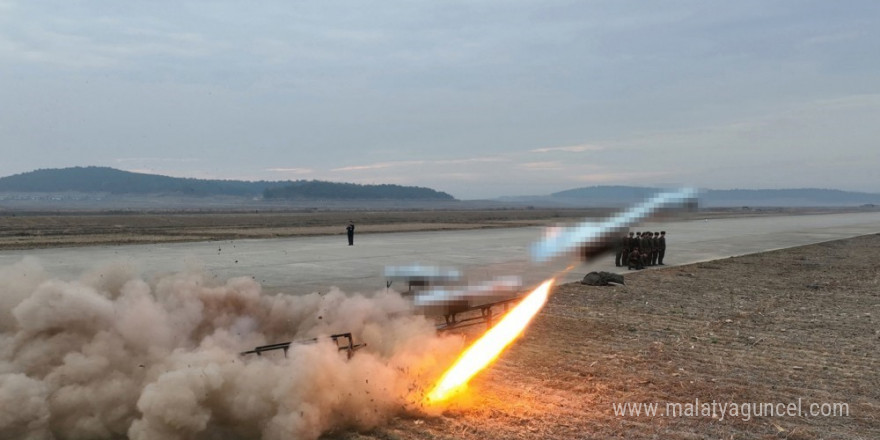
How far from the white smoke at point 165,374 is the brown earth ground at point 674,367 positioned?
86cm

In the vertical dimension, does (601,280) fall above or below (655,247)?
below

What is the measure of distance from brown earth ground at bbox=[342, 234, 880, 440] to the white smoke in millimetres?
862

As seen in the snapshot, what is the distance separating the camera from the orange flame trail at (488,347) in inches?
459

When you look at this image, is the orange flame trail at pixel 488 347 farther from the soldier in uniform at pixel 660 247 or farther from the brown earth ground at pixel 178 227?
the soldier in uniform at pixel 660 247

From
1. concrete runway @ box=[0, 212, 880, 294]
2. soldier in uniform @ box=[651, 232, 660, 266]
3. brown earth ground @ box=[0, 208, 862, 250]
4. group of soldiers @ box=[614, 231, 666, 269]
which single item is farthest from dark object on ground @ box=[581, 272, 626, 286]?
soldier in uniform @ box=[651, 232, 660, 266]

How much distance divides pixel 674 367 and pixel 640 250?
2208cm

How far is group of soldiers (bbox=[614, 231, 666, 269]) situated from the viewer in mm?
33969

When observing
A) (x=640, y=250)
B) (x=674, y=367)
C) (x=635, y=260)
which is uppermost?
(x=640, y=250)

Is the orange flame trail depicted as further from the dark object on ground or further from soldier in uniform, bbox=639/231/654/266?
soldier in uniform, bbox=639/231/654/266

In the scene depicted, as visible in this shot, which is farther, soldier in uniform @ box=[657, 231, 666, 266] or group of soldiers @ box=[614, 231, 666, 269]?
soldier in uniform @ box=[657, 231, 666, 266]

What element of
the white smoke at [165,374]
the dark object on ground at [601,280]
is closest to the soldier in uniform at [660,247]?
the dark object on ground at [601,280]

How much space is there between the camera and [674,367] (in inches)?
531

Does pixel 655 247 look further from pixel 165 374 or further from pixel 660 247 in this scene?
pixel 165 374

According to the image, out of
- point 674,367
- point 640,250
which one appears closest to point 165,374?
point 674,367
